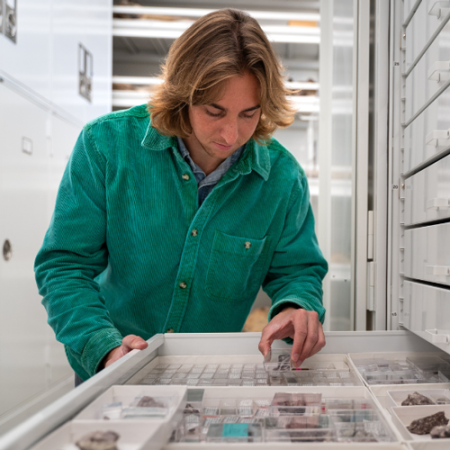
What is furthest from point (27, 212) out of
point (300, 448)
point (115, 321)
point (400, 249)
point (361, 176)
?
point (300, 448)

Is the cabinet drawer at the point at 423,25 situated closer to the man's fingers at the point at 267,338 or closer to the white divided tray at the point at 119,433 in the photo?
the man's fingers at the point at 267,338

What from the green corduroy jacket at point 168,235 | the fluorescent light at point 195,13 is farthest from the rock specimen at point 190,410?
the fluorescent light at point 195,13

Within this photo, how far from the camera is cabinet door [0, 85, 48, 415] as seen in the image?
2285 millimetres

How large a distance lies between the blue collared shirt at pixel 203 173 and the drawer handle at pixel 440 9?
0.60 metres

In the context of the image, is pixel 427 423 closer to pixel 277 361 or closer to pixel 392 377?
pixel 392 377

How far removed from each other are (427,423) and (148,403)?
1.29 ft

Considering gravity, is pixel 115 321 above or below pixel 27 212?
below

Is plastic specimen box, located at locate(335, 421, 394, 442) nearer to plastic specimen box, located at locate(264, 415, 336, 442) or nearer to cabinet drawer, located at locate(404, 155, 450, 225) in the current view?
plastic specimen box, located at locate(264, 415, 336, 442)

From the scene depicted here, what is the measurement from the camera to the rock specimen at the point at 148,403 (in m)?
0.65

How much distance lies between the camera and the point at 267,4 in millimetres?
3807

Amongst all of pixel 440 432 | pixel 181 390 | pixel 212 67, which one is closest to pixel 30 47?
pixel 212 67

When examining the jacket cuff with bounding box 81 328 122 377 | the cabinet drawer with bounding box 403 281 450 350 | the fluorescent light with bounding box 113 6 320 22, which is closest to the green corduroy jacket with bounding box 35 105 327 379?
the jacket cuff with bounding box 81 328 122 377

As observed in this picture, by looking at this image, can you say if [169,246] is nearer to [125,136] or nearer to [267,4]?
[125,136]

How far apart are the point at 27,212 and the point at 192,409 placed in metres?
2.13
